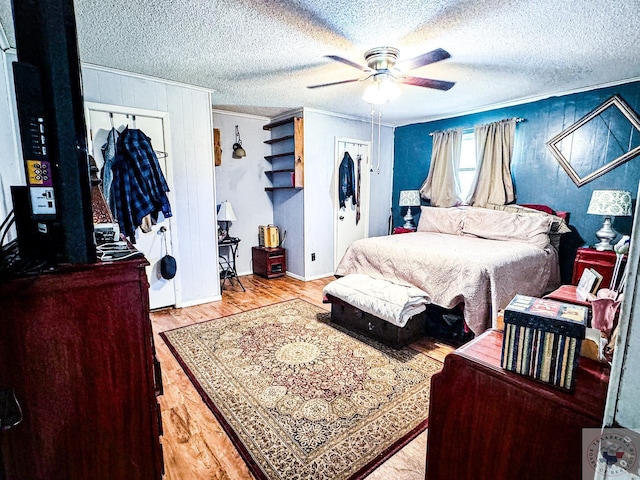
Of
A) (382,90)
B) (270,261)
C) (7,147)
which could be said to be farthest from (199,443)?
(270,261)

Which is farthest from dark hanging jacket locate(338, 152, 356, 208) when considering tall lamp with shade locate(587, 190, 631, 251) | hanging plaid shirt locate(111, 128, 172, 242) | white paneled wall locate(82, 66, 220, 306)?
tall lamp with shade locate(587, 190, 631, 251)

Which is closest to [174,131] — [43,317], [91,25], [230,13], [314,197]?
[91,25]

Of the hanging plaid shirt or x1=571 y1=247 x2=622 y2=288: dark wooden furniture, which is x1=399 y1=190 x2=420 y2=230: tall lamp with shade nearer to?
x1=571 y1=247 x2=622 y2=288: dark wooden furniture

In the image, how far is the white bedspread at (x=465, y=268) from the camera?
8.20ft

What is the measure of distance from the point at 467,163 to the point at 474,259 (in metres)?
2.43

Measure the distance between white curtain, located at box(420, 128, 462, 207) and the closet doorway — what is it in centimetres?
358

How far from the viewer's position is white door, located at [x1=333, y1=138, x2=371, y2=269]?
4.72m

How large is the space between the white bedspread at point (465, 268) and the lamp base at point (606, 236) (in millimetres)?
379

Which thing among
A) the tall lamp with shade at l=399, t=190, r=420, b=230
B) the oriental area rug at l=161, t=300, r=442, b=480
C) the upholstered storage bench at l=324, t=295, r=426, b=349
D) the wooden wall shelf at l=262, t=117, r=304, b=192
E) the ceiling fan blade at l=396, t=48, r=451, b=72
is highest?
the ceiling fan blade at l=396, t=48, r=451, b=72

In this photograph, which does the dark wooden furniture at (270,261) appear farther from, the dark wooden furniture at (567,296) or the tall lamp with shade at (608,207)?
the tall lamp with shade at (608,207)

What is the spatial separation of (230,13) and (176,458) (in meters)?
2.45

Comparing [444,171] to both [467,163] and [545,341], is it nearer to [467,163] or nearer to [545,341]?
[467,163]

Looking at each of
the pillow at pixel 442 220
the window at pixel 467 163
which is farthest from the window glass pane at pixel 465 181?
the pillow at pixel 442 220

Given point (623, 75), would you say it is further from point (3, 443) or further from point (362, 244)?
point (3, 443)
